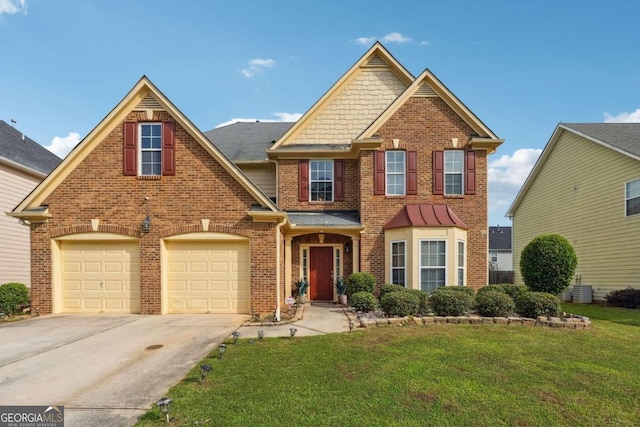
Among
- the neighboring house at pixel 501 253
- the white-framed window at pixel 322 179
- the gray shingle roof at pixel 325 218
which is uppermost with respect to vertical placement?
the white-framed window at pixel 322 179

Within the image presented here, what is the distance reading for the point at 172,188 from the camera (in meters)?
12.0

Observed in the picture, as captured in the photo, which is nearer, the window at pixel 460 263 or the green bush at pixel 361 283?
the green bush at pixel 361 283

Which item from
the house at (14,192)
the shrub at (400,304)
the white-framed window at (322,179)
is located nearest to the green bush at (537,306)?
the shrub at (400,304)

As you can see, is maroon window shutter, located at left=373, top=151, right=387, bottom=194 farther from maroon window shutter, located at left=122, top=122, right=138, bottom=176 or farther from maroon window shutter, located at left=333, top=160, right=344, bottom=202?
maroon window shutter, located at left=122, top=122, right=138, bottom=176

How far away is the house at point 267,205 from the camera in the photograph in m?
11.8

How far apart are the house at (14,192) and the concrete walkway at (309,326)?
12.7 metres

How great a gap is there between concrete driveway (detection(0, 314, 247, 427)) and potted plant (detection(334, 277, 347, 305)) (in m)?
4.49

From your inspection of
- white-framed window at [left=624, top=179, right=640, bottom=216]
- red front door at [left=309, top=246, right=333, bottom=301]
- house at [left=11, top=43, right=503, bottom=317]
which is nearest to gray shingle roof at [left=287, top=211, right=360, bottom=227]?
house at [left=11, top=43, right=503, bottom=317]

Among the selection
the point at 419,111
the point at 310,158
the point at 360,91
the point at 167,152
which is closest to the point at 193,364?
the point at 167,152

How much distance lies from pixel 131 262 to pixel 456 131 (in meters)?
12.8

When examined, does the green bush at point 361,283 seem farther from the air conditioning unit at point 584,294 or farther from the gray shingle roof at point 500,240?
the gray shingle roof at point 500,240

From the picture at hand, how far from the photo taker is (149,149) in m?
12.2

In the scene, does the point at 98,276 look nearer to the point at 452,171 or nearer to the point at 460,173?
the point at 452,171

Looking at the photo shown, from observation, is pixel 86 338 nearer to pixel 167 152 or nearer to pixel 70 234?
pixel 70 234
